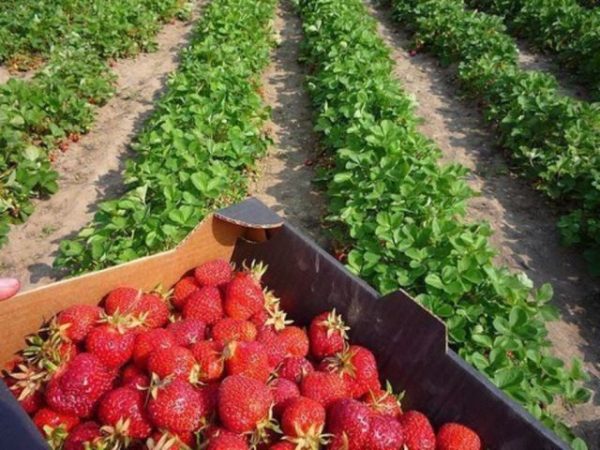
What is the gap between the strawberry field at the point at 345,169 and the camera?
2680 millimetres

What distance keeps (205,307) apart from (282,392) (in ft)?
1.90

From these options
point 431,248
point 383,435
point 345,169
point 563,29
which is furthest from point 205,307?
point 563,29

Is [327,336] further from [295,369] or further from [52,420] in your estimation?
[52,420]

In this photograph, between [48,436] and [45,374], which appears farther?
[45,374]

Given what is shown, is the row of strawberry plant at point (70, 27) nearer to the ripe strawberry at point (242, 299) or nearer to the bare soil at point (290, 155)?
the bare soil at point (290, 155)

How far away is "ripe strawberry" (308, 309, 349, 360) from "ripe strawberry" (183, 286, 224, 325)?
442 millimetres

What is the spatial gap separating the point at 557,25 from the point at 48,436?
1098 cm

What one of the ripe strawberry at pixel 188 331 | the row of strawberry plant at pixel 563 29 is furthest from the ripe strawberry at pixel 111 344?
the row of strawberry plant at pixel 563 29

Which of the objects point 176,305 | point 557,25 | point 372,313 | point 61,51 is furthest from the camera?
point 557,25

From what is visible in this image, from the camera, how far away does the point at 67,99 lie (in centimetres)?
632

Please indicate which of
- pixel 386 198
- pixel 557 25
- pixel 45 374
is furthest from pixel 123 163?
pixel 557 25

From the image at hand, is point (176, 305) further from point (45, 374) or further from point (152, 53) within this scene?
point (152, 53)

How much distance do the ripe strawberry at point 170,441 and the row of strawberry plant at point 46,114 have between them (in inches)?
149

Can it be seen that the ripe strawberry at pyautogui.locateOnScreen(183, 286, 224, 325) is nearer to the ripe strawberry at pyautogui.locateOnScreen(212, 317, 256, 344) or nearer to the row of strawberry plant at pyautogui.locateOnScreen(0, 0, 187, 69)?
the ripe strawberry at pyautogui.locateOnScreen(212, 317, 256, 344)
